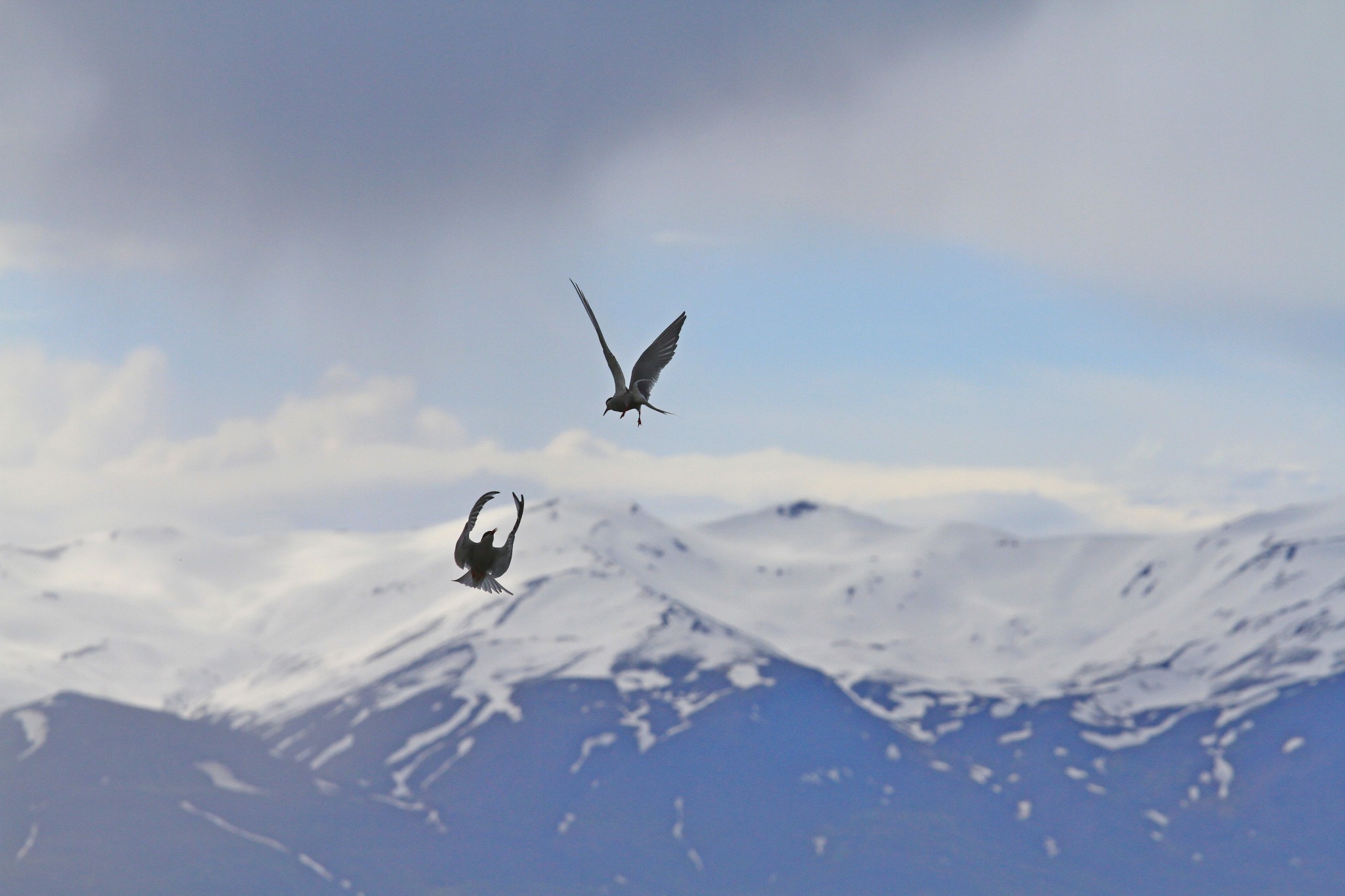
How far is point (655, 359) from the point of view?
39.9 meters

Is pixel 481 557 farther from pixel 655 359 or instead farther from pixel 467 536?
pixel 655 359

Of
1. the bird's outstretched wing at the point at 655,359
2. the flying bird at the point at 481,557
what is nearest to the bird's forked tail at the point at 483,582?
the flying bird at the point at 481,557

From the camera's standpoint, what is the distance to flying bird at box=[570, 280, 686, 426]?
38188 mm

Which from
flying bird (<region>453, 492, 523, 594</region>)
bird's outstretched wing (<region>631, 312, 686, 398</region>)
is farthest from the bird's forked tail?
bird's outstretched wing (<region>631, 312, 686, 398</region>)

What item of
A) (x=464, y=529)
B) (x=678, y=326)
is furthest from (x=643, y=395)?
(x=464, y=529)

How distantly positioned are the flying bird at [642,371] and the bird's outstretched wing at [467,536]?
3649 millimetres

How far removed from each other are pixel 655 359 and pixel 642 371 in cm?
72

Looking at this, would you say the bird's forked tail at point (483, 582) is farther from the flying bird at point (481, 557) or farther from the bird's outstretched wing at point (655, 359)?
the bird's outstretched wing at point (655, 359)

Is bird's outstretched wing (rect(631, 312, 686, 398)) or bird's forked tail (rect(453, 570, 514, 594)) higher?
bird's outstretched wing (rect(631, 312, 686, 398))

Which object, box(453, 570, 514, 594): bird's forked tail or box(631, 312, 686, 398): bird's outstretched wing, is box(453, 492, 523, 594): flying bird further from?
box(631, 312, 686, 398): bird's outstretched wing

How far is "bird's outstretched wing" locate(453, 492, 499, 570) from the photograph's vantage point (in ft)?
117

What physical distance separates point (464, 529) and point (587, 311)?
5.03 m

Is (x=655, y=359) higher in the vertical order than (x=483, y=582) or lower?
higher

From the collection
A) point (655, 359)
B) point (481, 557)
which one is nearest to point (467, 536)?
point (481, 557)
